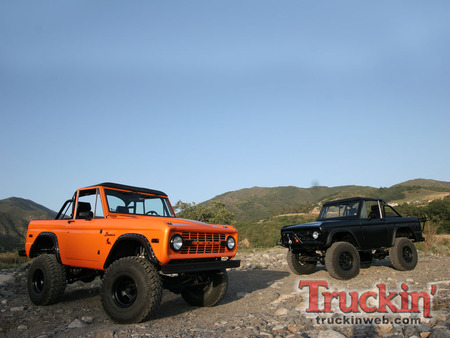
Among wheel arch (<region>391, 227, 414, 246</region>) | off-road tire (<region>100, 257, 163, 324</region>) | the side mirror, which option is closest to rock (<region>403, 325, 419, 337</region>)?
off-road tire (<region>100, 257, 163, 324</region>)

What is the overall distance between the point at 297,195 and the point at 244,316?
123950mm

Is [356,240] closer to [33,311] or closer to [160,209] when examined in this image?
[160,209]

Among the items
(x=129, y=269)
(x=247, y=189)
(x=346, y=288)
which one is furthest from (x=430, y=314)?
(x=247, y=189)

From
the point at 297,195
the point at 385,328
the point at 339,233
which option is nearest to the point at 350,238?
the point at 339,233

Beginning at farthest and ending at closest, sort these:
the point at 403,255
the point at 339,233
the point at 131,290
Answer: the point at 403,255 → the point at 339,233 → the point at 131,290

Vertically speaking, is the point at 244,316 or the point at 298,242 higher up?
the point at 298,242

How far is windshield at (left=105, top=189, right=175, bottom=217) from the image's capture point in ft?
19.5

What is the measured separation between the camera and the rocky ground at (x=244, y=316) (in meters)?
4.00

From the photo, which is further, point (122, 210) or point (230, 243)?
point (122, 210)

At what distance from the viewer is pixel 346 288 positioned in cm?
672

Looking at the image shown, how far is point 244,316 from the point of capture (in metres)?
4.91

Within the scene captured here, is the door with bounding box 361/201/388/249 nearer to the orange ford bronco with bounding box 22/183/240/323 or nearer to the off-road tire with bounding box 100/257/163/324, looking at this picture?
the orange ford bronco with bounding box 22/183/240/323

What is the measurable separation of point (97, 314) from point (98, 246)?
3.56 ft

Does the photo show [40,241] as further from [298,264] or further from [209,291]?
[298,264]
